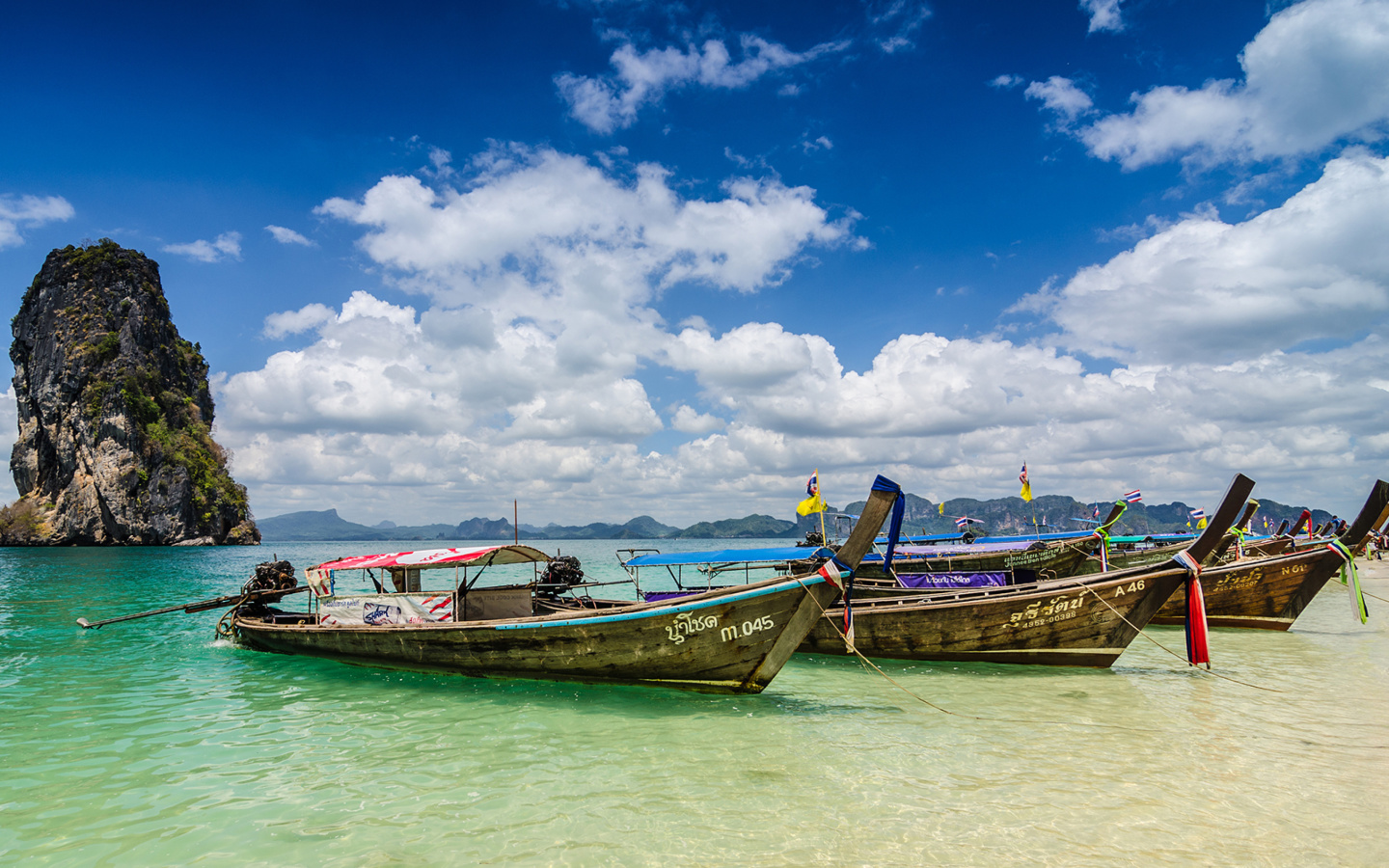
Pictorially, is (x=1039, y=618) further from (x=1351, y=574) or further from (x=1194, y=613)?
(x=1351, y=574)

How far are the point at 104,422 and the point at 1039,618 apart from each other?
3981 inches

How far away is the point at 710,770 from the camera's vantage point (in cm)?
732

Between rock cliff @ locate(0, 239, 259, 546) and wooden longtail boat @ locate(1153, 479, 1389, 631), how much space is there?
100m

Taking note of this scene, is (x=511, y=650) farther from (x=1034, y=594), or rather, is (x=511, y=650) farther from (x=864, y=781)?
(x=1034, y=594)

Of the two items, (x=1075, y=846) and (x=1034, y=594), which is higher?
(x=1034, y=594)

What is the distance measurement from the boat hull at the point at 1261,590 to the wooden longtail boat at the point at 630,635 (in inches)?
505

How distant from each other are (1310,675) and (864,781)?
10311 mm

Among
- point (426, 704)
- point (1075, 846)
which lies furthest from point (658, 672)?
point (1075, 846)

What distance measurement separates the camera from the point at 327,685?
12.2 m

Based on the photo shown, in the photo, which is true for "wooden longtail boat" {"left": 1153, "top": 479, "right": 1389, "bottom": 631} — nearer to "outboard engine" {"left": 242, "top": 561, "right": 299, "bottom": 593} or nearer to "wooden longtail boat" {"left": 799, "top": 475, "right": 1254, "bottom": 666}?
"wooden longtail boat" {"left": 799, "top": 475, "right": 1254, "bottom": 666}

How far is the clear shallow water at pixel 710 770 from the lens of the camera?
222 inches

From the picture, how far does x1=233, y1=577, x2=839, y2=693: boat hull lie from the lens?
9492mm

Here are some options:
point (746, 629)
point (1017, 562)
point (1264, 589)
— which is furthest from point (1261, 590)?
point (746, 629)

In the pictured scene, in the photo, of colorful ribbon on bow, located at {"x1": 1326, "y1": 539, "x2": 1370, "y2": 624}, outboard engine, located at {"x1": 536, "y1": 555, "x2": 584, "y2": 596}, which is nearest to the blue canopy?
outboard engine, located at {"x1": 536, "y1": 555, "x2": 584, "y2": 596}
